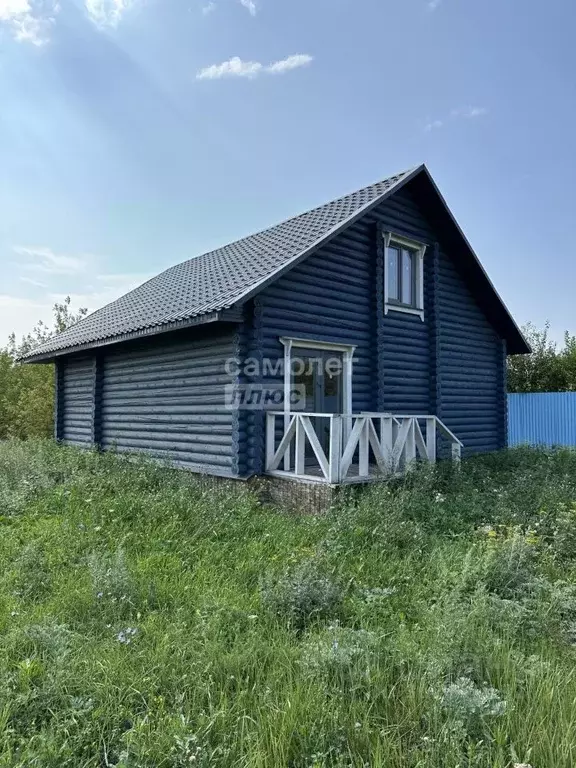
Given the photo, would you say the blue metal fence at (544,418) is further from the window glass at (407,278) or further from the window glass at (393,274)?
the window glass at (393,274)

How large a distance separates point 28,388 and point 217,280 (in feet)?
45.0

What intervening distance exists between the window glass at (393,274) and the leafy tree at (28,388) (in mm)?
11559

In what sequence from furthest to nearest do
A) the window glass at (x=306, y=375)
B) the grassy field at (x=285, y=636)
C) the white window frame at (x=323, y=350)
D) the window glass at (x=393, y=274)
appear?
the window glass at (x=393, y=274) → the window glass at (x=306, y=375) → the white window frame at (x=323, y=350) → the grassy field at (x=285, y=636)

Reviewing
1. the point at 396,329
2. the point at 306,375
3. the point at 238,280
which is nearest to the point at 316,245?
the point at 238,280

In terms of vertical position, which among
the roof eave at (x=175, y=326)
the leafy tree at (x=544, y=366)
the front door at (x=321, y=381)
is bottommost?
the front door at (x=321, y=381)

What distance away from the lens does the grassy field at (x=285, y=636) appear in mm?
2289

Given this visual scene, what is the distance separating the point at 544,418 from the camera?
17.8 m

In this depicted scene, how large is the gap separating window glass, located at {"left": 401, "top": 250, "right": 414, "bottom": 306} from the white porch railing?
3018mm

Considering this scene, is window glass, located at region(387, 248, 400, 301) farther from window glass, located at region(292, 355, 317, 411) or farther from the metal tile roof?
window glass, located at region(292, 355, 317, 411)

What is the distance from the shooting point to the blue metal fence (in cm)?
1715

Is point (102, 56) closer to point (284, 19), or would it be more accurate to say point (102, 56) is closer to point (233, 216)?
point (284, 19)

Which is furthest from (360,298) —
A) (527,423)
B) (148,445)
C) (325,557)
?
(527,423)

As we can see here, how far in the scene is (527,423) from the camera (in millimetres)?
18234

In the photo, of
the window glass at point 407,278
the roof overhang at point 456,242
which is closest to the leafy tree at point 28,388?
the window glass at point 407,278
